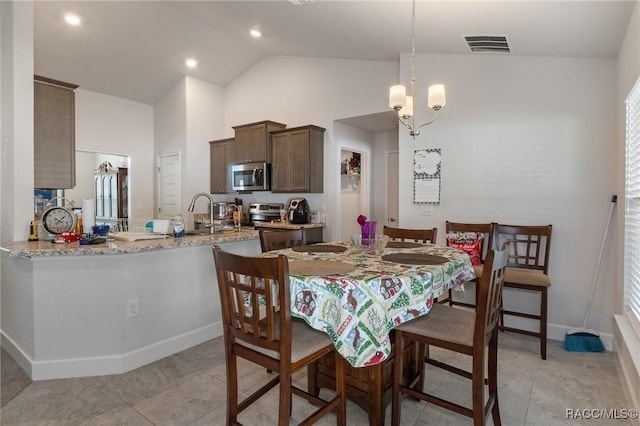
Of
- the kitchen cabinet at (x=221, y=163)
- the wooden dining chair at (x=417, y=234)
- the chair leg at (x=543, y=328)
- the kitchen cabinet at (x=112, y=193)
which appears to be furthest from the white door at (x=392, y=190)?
the kitchen cabinet at (x=112, y=193)

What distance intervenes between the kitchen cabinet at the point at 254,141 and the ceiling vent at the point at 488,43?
2.92 metres

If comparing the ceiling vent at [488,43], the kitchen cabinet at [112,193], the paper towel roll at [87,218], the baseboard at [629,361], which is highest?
the ceiling vent at [488,43]

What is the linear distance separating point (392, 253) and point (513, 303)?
179 cm

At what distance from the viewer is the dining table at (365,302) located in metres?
1.47

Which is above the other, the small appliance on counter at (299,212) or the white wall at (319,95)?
the white wall at (319,95)

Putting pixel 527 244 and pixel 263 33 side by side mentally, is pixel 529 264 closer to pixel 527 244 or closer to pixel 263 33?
pixel 527 244

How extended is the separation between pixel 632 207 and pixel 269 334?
2.53 meters

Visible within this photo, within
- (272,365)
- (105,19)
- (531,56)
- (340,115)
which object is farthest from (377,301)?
(105,19)

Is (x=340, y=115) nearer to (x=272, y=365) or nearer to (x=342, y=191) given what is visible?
(x=342, y=191)

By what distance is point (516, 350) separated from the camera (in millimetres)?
2818

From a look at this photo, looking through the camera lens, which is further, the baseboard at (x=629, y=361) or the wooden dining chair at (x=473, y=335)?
the baseboard at (x=629, y=361)

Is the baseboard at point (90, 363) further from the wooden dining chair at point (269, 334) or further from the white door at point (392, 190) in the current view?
the white door at point (392, 190)

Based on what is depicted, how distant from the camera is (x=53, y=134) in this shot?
3443 mm

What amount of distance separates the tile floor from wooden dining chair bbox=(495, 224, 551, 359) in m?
0.33
